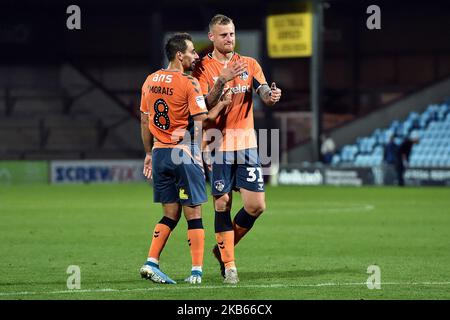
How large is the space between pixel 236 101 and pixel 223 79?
2.35ft

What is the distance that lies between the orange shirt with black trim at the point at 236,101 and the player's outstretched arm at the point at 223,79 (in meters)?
0.38

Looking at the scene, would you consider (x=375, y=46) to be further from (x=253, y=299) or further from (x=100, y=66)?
(x=253, y=299)

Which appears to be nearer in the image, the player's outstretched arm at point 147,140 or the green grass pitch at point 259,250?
the green grass pitch at point 259,250

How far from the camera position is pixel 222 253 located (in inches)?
432

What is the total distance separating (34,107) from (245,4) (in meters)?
11.3

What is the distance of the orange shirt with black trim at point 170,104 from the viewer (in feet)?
34.5

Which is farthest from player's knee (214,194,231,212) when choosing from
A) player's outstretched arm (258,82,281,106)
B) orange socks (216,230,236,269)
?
player's outstretched arm (258,82,281,106)

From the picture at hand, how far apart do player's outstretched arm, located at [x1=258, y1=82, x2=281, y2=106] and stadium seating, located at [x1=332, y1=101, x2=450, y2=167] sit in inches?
1148

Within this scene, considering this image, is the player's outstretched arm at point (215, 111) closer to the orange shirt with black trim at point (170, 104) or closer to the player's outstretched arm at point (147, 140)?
the orange shirt with black trim at point (170, 104)

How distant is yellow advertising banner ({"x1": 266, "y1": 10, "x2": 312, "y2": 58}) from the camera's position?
37031 mm
